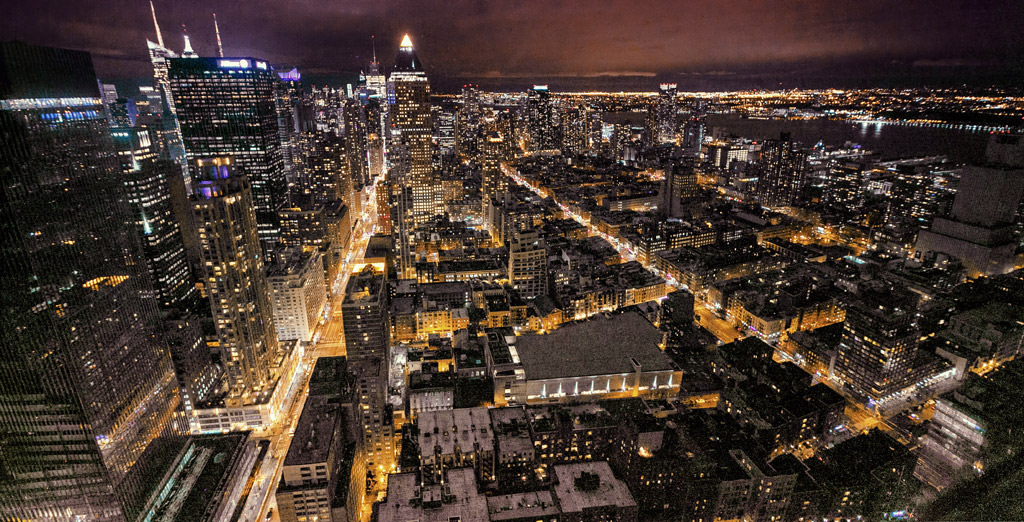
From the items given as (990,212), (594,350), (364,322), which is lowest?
(594,350)

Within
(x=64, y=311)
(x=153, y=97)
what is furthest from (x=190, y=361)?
(x=153, y=97)

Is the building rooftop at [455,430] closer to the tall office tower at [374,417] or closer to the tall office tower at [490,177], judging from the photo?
the tall office tower at [374,417]

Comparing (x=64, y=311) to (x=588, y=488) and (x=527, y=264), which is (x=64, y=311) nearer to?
(x=588, y=488)

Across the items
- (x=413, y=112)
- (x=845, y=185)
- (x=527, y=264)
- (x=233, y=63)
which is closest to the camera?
(x=527, y=264)

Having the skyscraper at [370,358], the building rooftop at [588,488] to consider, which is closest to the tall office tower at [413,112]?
the skyscraper at [370,358]

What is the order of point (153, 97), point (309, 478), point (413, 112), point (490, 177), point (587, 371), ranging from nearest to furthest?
point (309, 478) < point (587, 371) < point (490, 177) < point (413, 112) < point (153, 97)

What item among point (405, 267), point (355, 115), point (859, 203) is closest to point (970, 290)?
point (859, 203)

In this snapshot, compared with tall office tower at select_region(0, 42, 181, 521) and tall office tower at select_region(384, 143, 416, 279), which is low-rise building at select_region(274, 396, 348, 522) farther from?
tall office tower at select_region(384, 143, 416, 279)
